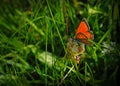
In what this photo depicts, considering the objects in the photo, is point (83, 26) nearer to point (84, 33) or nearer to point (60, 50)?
point (84, 33)

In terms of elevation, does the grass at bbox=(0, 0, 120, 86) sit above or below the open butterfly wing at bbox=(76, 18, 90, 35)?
below

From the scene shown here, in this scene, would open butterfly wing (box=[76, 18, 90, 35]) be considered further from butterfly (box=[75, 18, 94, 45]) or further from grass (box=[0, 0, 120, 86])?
grass (box=[0, 0, 120, 86])

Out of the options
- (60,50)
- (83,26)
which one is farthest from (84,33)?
(60,50)

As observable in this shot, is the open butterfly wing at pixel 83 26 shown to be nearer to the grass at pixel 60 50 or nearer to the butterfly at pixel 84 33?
the butterfly at pixel 84 33

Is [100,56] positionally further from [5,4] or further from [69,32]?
[5,4]

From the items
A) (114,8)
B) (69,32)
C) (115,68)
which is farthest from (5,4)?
(115,68)

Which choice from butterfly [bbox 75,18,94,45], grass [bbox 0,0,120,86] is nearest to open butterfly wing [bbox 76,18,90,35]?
butterfly [bbox 75,18,94,45]

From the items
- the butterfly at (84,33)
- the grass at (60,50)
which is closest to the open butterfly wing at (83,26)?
the butterfly at (84,33)

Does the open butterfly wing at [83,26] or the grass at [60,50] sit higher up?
the open butterfly wing at [83,26]
